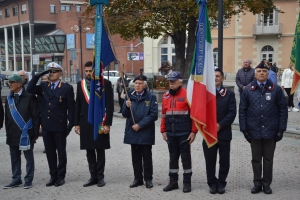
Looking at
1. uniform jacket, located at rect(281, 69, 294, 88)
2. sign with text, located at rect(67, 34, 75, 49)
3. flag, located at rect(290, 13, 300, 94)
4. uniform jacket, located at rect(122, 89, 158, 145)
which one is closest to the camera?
uniform jacket, located at rect(122, 89, 158, 145)

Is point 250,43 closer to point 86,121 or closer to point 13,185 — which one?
point 86,121

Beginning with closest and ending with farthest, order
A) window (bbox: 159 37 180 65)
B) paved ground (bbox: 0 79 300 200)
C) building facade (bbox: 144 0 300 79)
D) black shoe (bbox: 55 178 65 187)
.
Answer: paved ground (bbox: 0 79 300 200) < black shoe (bbox: 55 178 65 187) < building facade (bbox: 144 0 300 79) < window (bbox: 159 37 180 65)

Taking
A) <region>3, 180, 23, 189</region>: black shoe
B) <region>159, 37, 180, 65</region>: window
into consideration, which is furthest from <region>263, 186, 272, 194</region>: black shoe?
<region>159, 37, 180, 65</region>: window

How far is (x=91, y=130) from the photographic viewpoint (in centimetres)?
757

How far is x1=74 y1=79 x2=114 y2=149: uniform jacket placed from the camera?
7527 mm

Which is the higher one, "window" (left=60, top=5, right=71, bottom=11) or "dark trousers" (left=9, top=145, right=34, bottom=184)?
"window" (left=60, top=5, right=71, bottom=11)

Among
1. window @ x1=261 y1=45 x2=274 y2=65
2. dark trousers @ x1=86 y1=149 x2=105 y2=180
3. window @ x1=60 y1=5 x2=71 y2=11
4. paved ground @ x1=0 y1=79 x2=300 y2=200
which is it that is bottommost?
paved ground @ x1=0 y1=79 x2=300 y2=200

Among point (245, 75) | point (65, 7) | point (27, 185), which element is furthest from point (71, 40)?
point (27, 185)

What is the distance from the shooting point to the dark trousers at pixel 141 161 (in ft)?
24.6

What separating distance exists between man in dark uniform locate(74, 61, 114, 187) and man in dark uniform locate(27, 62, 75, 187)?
157 mm

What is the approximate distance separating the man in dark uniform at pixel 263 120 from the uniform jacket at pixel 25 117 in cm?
340

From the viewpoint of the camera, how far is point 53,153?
25.4 ft

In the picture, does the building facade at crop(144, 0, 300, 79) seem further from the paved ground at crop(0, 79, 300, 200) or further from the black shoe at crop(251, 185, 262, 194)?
the black shoe at crop(251, 185, 262, 194)

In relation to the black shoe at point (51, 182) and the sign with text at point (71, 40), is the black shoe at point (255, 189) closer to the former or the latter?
the black shoe at point (51, 182)
